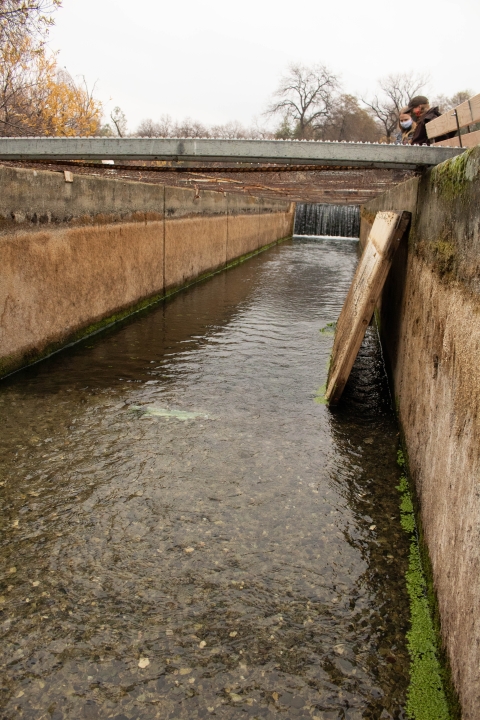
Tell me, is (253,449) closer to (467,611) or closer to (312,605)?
(312,605)

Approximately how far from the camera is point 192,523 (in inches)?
140

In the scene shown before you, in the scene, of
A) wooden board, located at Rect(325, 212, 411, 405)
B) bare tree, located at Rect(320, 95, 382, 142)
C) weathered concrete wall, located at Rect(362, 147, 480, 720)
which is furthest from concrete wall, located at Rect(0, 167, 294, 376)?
bare tree, located at Rect(320, 95, 382, 142)

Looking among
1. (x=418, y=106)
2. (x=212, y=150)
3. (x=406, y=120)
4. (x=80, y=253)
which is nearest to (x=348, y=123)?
(x=406, y=120)

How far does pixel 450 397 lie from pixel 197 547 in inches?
64.0

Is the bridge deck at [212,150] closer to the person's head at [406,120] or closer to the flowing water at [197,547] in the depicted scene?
the flowing water at [197,547]

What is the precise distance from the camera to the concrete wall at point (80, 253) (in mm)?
5949

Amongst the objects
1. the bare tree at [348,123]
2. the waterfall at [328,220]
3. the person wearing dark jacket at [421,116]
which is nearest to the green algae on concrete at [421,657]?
the person wearing dark jacket at [421,116]

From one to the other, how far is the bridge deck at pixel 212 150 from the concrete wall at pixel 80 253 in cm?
55

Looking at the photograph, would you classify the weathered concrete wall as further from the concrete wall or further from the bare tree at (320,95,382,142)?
the bare tree at (320,95,382,142)

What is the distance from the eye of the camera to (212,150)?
5.14 m

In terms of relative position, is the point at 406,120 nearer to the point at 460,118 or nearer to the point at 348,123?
the point at 460,118

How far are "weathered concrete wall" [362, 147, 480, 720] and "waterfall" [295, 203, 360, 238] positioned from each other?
2771 centimetres

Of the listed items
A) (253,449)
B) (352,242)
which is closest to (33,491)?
(253,449)

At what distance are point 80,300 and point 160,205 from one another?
140 inches
